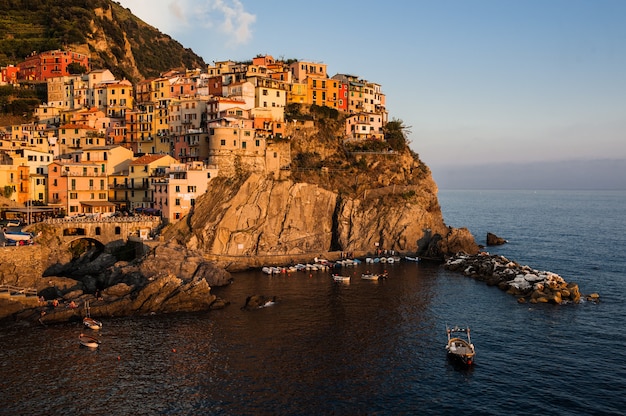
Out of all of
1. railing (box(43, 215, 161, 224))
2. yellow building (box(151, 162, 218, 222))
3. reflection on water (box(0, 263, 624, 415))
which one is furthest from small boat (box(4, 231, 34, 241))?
yellow building (box(151, 162, 218, 222))

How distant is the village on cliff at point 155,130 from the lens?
88188 millimetres

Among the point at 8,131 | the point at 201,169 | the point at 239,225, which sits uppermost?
the point at 8,131

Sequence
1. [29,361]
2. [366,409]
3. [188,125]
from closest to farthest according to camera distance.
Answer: [366,409] → [29,361] → [188,125]

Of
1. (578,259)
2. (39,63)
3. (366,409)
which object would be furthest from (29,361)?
(39,63)

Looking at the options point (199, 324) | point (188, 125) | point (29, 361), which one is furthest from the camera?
point (188, 125)

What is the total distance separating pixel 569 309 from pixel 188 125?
74397 mm

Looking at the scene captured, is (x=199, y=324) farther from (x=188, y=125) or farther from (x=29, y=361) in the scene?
(x=188, y=125)

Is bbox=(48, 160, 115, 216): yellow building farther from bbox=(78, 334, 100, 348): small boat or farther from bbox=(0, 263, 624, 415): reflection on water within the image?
bbox=(78, 334, 100, 348): small boat

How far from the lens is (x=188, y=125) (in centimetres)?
10300

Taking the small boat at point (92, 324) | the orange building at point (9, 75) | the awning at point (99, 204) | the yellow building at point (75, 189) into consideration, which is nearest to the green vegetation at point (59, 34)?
the orange building at point (9, 75)

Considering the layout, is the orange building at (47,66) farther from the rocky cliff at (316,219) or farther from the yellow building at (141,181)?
the rocky cliff at (316,219)

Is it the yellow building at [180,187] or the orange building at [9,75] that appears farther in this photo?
the orange building at [9,75]

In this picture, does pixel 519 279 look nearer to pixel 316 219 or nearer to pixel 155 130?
pixel 316 219

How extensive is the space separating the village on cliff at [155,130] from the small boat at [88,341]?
37.6 meters
